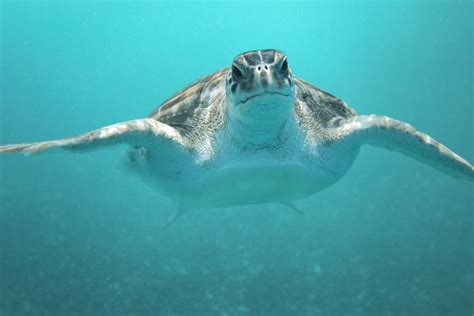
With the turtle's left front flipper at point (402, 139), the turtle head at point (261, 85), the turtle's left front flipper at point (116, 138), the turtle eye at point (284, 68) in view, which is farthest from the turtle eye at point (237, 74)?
the turtle's left front flipper at point (402, 139)

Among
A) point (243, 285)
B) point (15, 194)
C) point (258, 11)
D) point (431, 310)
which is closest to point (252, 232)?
point (243, 285)

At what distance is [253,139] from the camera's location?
3.03 m

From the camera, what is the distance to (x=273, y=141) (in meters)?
3.09

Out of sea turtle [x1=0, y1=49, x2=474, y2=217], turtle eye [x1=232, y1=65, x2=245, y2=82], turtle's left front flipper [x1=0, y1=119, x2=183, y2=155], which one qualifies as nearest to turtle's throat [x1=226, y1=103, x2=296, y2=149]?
sea turtle [x1=0, y1=49, x2=474, y2=217]

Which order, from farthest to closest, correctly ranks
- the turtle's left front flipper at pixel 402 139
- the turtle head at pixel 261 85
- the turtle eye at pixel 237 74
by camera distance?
the turtle's left front flipper at pixel 402 139 → the turtle eye at pixel 237 74 → the turtle head at pixel 261 85

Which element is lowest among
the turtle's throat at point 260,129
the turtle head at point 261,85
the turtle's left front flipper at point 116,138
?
the turtle's left front flipper at point 116,138

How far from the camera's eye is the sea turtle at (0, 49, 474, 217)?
256 centimetres

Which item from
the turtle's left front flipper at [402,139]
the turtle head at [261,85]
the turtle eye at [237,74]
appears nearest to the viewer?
the turtle head at [261,85]

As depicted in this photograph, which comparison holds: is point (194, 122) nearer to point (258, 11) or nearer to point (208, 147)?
point (208, 147)

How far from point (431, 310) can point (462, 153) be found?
11120mm

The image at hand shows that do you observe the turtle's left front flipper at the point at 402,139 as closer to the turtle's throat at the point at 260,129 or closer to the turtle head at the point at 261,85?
the turtle's throat at the point at 260,129

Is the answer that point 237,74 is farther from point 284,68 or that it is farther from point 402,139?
point 402,139

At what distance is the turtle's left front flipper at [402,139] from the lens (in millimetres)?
2979

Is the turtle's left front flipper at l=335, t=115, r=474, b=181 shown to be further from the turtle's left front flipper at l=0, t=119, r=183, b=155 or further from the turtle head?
the turtle's left front flipper at l=0, t=119, r=183, b=155
